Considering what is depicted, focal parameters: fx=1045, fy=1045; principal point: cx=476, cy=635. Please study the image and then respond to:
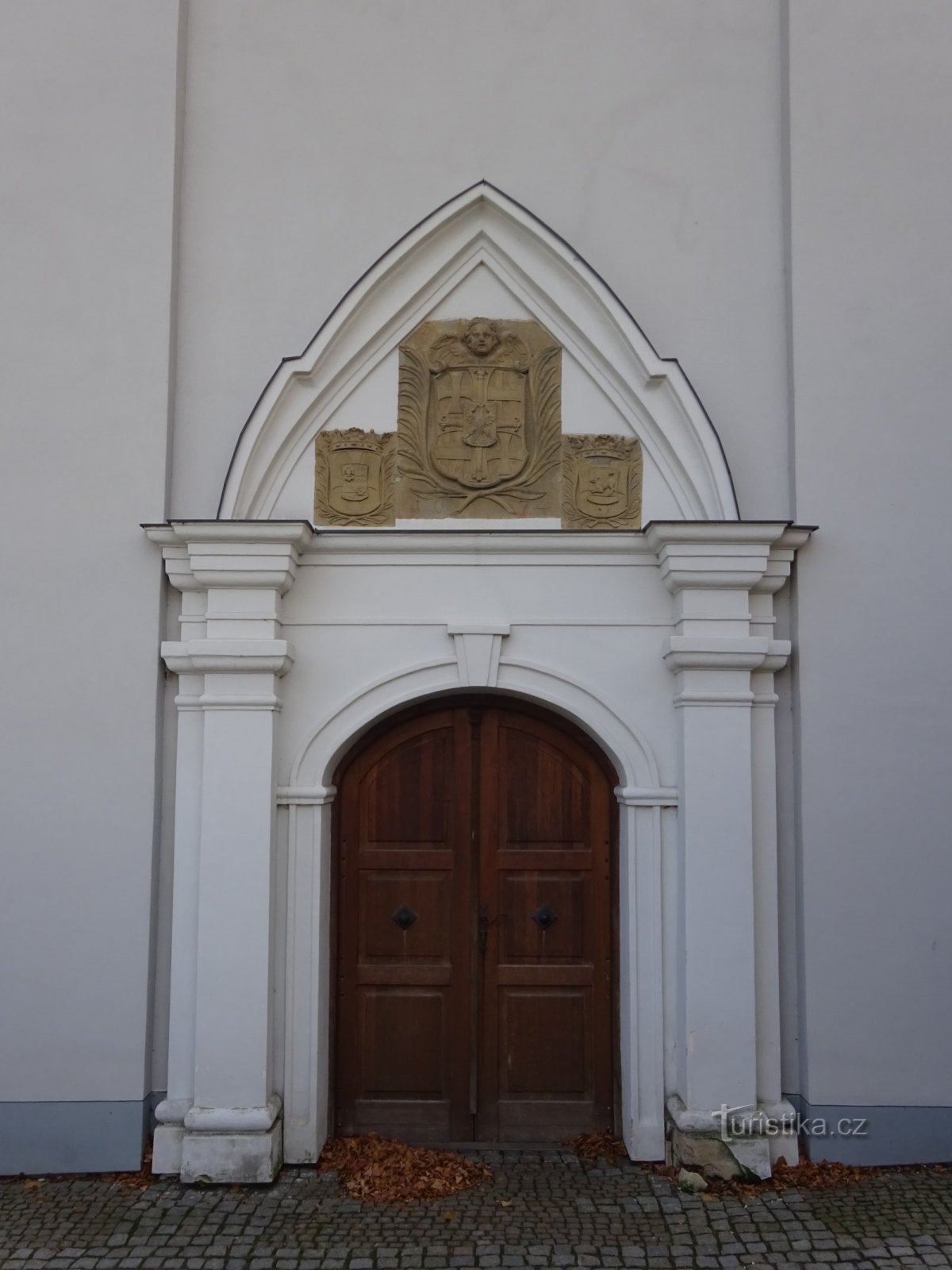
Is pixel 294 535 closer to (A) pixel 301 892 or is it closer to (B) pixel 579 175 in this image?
(A) pixel 301 892

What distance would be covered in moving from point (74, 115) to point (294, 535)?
266 centimetres

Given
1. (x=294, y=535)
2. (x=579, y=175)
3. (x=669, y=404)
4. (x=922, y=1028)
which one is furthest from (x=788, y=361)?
(x=922, y=1028)

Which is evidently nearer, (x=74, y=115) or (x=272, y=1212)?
(x=272, y=1212)

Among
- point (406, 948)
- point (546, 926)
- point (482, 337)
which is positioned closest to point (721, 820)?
point (546, 926)

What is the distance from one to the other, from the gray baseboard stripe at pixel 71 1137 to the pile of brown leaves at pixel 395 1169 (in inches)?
38.3

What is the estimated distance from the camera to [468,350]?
18.8 feet

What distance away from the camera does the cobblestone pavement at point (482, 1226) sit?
14.5 ft

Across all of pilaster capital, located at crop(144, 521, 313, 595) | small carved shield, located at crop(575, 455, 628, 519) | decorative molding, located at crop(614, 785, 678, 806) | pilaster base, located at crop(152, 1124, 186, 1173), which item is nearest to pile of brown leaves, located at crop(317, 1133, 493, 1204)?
pilaster base, located at crop(152, 1124, 186, 1173)

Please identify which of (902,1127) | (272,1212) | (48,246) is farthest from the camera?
(48,246)

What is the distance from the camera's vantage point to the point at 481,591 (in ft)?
18.2

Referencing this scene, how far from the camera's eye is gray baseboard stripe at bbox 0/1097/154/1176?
5.25m

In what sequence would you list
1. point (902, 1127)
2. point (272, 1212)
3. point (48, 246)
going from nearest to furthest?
point (272, 1212), point (902, 1127), point (48, 246)

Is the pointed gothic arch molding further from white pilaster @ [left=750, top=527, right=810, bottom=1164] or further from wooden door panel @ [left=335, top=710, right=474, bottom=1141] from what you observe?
wooden door panel @ [left=335, top=710, right=474, bottom=1141]

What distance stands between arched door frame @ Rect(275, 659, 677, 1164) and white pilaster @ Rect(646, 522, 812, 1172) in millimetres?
161
